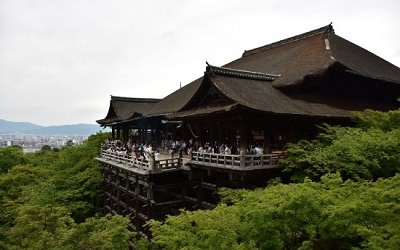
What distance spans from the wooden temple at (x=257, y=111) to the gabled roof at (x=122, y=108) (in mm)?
7656

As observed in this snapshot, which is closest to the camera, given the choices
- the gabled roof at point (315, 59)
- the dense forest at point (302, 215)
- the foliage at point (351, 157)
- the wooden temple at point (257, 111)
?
the dense forest at point (302, 215)

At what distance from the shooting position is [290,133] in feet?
63.1

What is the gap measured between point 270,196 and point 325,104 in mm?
11991

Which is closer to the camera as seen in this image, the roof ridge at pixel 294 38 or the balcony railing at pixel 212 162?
the balcony railing at pixel 212 162

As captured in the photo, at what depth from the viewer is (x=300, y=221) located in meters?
9.87

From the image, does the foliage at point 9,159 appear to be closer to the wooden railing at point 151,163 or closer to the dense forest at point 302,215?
the wooden railing at point 151,163

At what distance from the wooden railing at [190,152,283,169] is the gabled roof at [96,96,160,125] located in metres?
19.9

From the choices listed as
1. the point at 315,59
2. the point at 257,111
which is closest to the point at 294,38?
the point at 315,59

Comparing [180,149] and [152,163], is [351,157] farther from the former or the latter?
[152,163]

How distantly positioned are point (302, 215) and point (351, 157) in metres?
6.22

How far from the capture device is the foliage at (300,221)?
9.20m

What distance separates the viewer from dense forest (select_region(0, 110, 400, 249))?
30.6 feet

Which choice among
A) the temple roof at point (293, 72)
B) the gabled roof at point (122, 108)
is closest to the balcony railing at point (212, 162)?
the temple roof at point (293, 72)

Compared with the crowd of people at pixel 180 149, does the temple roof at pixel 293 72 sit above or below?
above
